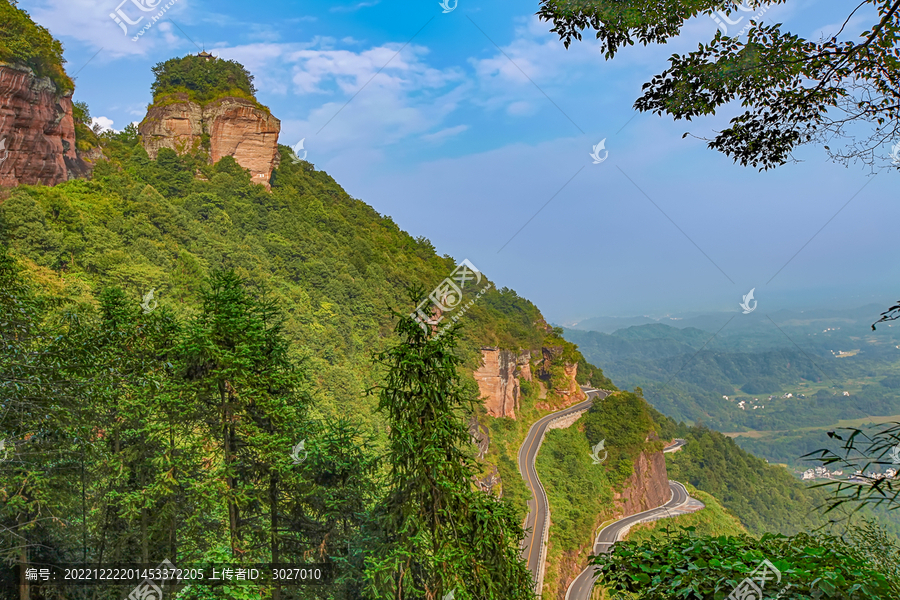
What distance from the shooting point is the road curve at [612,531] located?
26.4m

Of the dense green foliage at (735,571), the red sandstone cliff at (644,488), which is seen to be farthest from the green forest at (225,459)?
the red sandstone cliff at (644,488)

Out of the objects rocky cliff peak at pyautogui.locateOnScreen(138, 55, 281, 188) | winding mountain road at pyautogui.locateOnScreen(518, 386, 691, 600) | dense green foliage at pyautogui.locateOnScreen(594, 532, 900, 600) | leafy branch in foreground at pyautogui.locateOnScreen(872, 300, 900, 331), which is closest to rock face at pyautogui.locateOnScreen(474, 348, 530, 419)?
winding mountain road at pyautogui.locateOnScreen(518, 386, 691, 600)

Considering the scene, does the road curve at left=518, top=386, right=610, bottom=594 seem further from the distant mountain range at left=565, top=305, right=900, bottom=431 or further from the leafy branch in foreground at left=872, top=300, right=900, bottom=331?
the distant mountain range at left=565, top=305, right=900, bottom=431

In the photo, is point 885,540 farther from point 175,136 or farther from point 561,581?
point 175,136

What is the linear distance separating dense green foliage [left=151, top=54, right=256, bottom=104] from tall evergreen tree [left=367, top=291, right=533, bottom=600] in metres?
42.9

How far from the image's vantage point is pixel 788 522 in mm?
54594

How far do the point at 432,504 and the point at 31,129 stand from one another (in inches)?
1158

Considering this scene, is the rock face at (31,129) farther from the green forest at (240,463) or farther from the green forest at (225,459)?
the green forest at (225,459)

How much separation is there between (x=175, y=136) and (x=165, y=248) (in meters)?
19.5

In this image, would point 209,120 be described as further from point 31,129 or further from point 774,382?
point 774,382

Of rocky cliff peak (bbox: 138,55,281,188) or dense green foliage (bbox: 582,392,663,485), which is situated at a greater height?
rocky cliff peak (bbox: 138,55,281,188)

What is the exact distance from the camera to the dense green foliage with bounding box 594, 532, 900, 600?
3093 mm

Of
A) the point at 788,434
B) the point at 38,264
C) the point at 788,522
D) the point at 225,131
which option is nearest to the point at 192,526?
the point at 38,264

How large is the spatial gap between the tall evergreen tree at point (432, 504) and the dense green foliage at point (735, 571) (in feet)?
9.70
